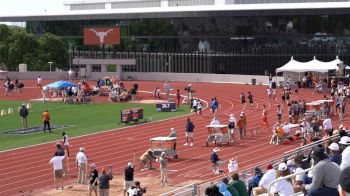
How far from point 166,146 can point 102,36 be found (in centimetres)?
5536

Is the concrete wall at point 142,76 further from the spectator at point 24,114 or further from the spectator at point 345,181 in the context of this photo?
the spectator at point 345,181

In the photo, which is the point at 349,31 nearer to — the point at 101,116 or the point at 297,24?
the point at 297,24

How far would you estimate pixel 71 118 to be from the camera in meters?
48.9

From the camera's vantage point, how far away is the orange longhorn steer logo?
87.4 metres

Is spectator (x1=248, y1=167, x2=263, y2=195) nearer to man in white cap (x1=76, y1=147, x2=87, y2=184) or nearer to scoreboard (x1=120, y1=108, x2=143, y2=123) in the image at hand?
man in white cap (x1=76, y1=147, x2=87, y2=184)

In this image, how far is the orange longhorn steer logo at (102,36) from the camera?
87438mm

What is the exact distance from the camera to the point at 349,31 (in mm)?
85688

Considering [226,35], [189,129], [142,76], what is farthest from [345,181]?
[226,35]

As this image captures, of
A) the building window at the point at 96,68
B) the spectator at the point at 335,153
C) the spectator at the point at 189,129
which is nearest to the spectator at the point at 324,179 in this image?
the spectator at the point at 335,153

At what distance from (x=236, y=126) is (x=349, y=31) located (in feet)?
160

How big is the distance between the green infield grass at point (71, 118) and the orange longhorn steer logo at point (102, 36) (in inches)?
1148

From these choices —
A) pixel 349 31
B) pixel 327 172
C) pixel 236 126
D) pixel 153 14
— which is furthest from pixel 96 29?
pixel 327 172

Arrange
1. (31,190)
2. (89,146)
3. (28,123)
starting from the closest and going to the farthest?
1. (31,190)
2. (89,146)
3. (28,123)

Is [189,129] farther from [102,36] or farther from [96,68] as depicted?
[96,68]
